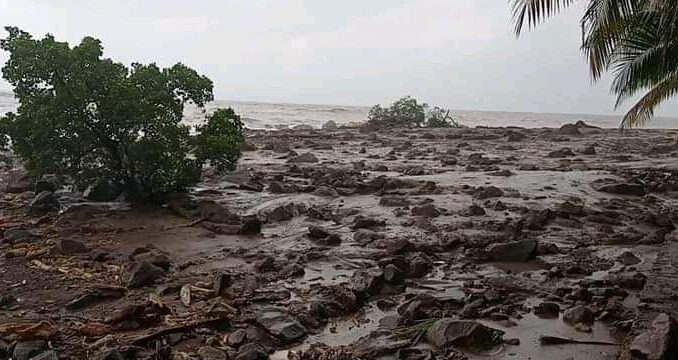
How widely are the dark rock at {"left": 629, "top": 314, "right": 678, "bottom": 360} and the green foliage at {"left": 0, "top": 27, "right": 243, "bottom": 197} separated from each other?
8860mm

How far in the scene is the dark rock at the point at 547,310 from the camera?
6.08 meters

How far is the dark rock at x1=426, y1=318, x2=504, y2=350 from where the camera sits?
5.31 m

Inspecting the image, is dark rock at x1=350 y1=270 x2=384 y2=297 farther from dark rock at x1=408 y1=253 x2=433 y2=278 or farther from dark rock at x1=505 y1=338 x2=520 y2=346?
dark rock at x1=505 y1=338 x2=520 y2=346

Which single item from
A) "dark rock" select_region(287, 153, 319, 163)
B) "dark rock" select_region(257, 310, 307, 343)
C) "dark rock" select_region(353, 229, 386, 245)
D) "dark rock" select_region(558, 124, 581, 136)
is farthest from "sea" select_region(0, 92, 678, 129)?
"dark rock" select_region(257, 310, 307, 343)

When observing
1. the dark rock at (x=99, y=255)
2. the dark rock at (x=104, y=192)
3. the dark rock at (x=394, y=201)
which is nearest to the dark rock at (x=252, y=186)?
the dark rock at (x=104, y=192)

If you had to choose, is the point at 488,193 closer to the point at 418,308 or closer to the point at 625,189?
the point at 625,189

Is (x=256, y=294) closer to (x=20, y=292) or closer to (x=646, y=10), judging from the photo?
(x=20, y=292)

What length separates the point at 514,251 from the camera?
26.4ft

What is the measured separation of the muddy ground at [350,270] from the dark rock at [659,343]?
17mm

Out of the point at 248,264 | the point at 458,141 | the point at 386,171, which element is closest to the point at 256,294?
the point at 248,264

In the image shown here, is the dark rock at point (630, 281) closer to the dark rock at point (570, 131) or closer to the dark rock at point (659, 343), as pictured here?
the dark rock at point (659, 343)

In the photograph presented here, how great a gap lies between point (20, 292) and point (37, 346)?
1983 millimetres

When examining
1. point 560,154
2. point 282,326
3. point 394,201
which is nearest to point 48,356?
point 282,326

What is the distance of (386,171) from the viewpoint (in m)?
16.7
